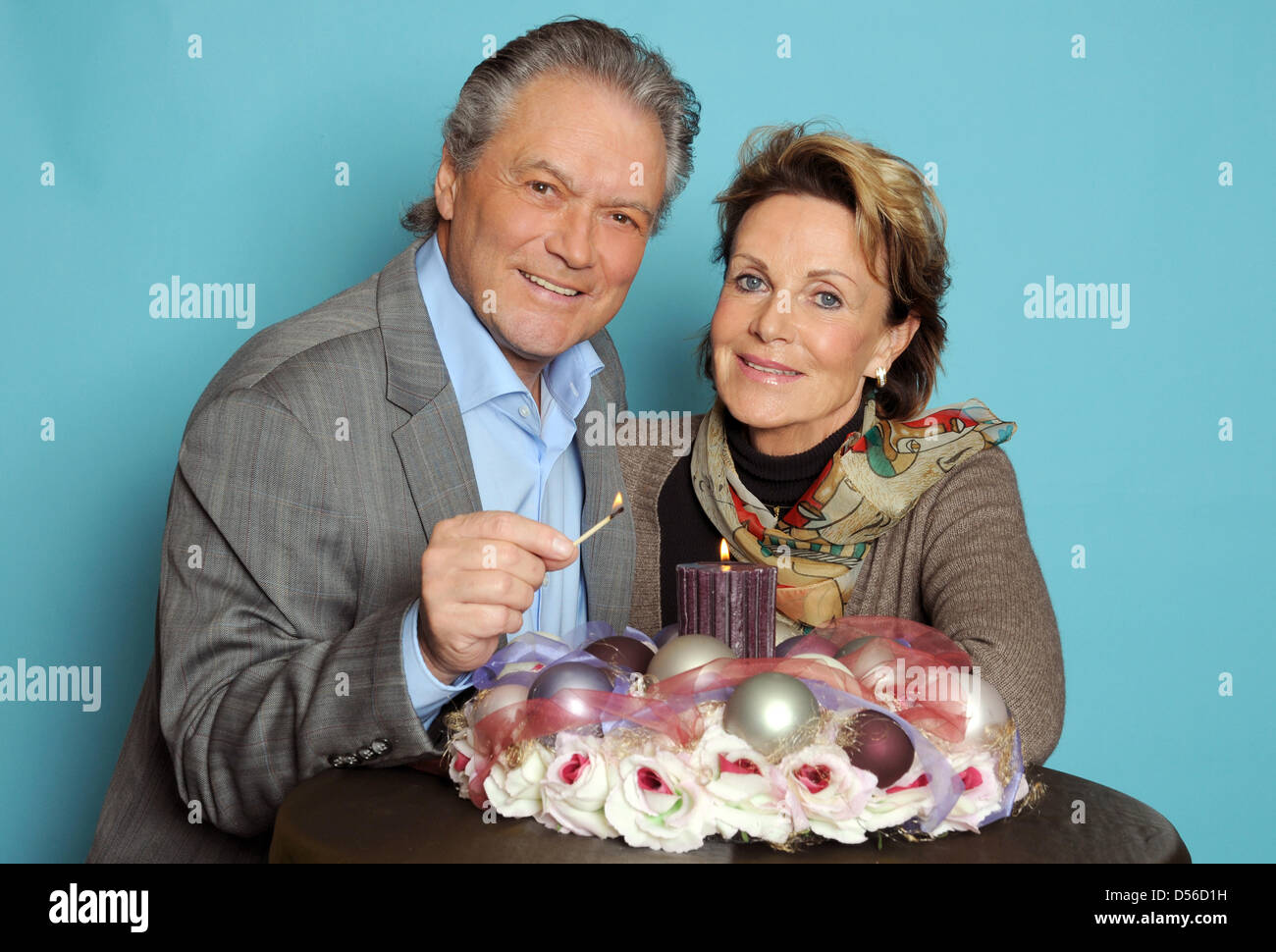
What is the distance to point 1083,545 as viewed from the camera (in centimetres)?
304

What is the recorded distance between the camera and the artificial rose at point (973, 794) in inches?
47.6

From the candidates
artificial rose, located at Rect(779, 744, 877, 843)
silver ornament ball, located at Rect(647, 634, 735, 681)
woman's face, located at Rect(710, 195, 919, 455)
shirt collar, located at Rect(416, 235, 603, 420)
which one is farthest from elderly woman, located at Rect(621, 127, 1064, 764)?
artificial rose, located at Rect(779, 744, 877, 843)

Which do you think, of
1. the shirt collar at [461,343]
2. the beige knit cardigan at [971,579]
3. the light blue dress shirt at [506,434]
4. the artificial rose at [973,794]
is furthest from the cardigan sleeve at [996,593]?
the shirt collar at [461,343]

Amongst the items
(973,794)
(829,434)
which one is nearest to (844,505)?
(829,434)

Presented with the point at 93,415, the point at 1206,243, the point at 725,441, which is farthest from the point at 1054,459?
the point at 93,415

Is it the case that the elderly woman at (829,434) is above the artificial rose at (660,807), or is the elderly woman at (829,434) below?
above

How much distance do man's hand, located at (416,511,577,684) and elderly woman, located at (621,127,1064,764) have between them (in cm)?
75

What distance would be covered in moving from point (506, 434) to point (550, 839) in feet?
2.94

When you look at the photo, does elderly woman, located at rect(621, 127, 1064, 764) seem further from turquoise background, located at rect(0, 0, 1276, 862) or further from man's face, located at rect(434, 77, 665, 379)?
turquoise background, located at rect(0, 0, 1276, 862)

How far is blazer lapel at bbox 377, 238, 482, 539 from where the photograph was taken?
5.59ft

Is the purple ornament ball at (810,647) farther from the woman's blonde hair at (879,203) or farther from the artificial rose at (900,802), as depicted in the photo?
the woman's blonde hair at (879,203)

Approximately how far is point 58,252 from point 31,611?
85 centimetres

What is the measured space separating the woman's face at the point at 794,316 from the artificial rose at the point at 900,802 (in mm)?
978

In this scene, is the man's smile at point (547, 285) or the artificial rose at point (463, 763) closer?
the artificial rose at point (463, 763)
